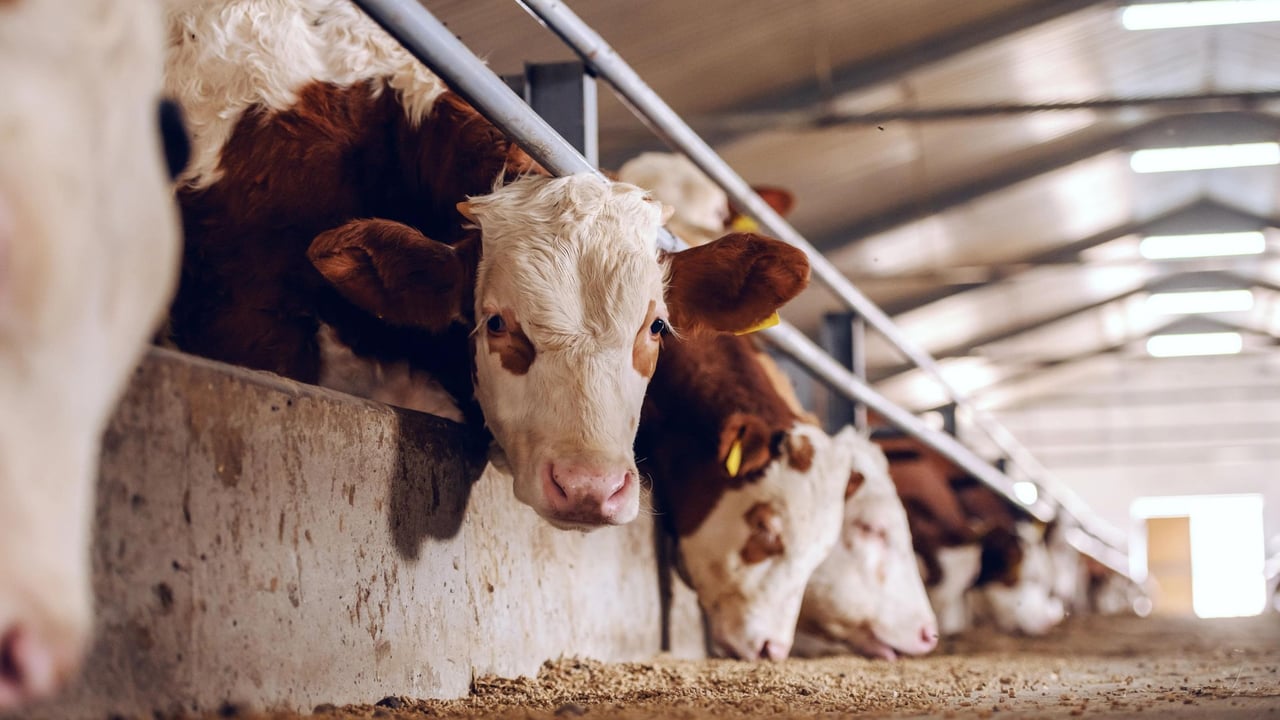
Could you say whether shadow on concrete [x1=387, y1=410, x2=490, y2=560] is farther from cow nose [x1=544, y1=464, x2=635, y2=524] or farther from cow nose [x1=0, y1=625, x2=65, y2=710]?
cow nose [x1=0, y1=625, x2=65, y2=710]

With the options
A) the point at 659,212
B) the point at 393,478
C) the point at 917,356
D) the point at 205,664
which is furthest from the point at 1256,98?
the point at 205,664

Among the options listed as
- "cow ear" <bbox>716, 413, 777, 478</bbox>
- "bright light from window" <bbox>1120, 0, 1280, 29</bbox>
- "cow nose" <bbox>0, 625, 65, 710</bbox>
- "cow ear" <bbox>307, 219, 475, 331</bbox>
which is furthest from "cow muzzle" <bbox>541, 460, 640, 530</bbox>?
"bright light from window" <bbox>1120, 0, 1280, 29</bbox>

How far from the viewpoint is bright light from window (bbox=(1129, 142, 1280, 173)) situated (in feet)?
45.4

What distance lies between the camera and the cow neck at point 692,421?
4582 millimetres

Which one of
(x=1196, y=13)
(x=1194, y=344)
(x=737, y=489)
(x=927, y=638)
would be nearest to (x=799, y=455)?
(x=737, y=489)

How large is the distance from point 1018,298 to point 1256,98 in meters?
9.33

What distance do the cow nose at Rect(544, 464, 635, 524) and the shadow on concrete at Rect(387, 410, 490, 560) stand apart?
0.27 meters

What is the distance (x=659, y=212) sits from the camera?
3.25 metres

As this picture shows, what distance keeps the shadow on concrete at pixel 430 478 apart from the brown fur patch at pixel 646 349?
1.49ft

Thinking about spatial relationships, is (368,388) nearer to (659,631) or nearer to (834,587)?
(659,631)

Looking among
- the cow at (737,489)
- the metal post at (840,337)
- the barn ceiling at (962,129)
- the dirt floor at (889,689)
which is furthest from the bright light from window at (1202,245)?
the cow at (737,489)

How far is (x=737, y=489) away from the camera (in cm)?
454

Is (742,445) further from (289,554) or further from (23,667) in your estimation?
(23,667)

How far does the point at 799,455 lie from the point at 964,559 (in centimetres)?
409
